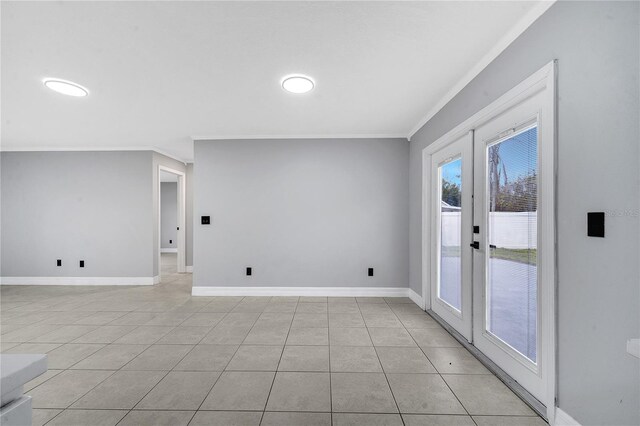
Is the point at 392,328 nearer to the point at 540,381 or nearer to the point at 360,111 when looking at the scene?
the point at 540,381

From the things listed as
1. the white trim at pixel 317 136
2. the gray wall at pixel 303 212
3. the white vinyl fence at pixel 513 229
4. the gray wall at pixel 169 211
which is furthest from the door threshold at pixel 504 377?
the gray wall at pixel 169 211

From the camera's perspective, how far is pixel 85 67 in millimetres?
2271

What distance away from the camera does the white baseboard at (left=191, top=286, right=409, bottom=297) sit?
413cm

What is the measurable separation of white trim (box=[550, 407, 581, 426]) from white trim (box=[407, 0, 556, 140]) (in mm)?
2351

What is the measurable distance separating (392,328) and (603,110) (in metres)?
2.51

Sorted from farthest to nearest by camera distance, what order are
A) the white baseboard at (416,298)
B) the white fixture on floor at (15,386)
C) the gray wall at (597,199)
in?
the white baseboard at (416,298)
the gray wall at (597,199)
the white fixture on floor at (15,386)

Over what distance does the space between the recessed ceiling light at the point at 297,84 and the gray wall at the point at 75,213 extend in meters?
3.67

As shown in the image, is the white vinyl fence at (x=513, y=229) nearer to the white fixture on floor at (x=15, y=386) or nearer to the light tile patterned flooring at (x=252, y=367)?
the light tile patterned flooring at (x=252, y=367)

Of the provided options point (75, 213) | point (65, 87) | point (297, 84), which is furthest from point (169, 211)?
point (297, 84)

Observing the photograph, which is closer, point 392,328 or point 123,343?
point 123,343

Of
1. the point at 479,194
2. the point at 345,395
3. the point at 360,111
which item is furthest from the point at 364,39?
the point at 345,395

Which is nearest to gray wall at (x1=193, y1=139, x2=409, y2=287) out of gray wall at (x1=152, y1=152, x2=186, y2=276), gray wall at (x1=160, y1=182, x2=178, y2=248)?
gray wall at (x1=152, y1=152, x2=186, y2=276)

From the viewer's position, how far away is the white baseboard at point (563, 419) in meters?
1.42

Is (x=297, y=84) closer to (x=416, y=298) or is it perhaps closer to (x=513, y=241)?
(x=513, y=241)
